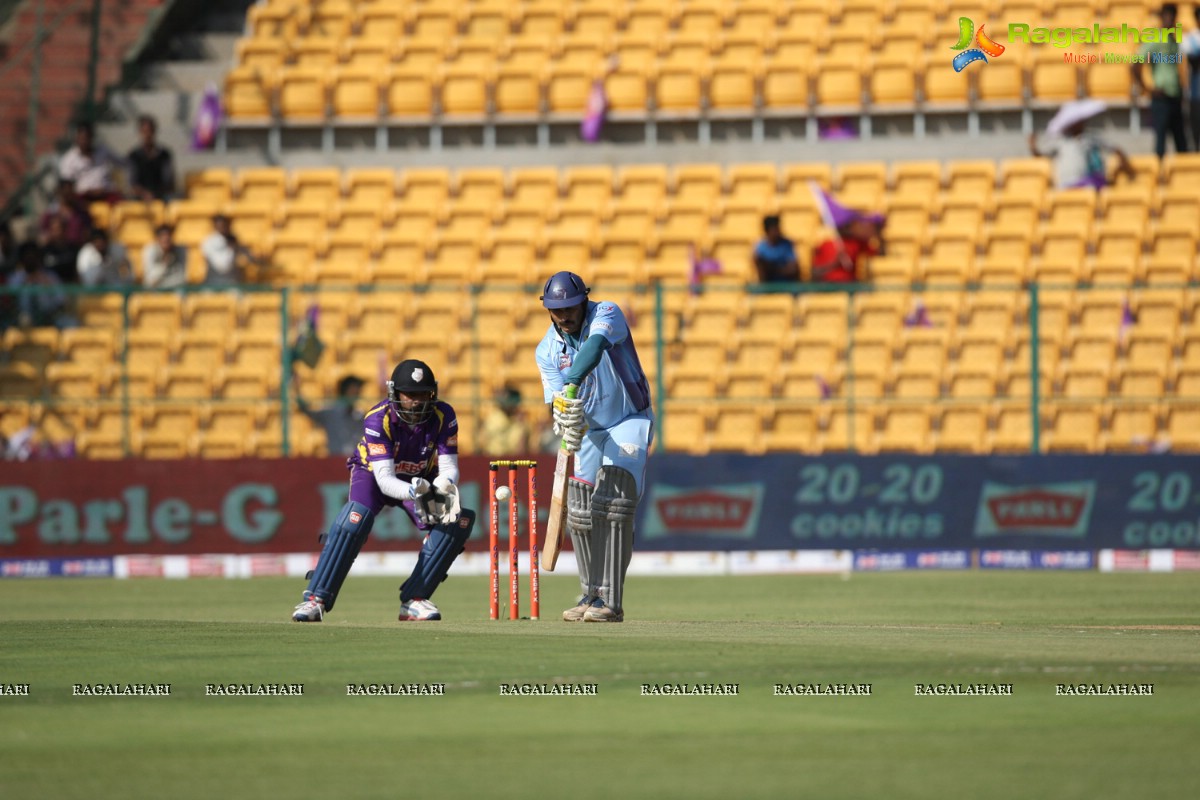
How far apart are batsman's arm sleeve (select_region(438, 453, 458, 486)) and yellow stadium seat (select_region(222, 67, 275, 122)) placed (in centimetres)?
1774

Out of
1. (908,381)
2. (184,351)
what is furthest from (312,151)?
(908,381)

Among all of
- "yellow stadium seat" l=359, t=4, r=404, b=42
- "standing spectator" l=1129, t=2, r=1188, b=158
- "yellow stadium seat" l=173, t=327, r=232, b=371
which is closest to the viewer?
"yellow stadium seat" l=173, t=327, r=232, b=371

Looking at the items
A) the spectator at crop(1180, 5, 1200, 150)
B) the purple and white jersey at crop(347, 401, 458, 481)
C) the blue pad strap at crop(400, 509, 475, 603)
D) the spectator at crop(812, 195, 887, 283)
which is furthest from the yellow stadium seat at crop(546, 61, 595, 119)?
the blue pad strap at crop(400, 509, 475, 603)

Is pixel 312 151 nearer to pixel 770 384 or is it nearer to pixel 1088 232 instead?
pixel 770 384

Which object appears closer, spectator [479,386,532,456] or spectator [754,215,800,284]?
spectator [479,386,532,456]

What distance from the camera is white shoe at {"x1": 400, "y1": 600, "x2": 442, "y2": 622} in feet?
43.0

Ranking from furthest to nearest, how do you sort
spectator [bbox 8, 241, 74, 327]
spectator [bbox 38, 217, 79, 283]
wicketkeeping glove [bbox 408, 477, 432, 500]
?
spectator [bbox 38, 217, 79, 283] → spectator [bbox 8, 241, 74, 327] → wicketkeeping glove [bbox 408, 477, 432, 500]

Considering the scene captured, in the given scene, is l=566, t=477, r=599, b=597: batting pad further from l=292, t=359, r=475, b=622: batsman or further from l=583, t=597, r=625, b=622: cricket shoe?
l=292, t=359, r=475, b=622: batsman

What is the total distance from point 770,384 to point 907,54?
7.18m

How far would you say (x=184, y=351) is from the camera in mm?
23969

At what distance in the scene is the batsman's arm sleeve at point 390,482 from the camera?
1290 cm

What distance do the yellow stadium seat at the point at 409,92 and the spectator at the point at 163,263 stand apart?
536 cm

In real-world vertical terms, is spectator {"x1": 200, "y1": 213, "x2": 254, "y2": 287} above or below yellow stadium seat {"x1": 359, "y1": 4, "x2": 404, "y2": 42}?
below

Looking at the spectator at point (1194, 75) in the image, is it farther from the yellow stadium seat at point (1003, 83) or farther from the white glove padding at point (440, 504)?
the white glove padding at point (440, 504)
